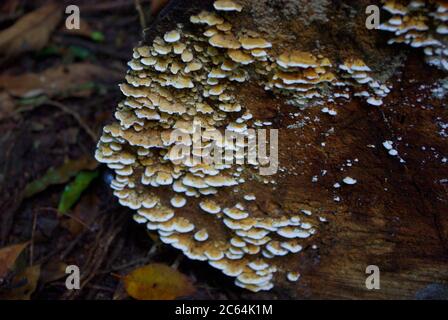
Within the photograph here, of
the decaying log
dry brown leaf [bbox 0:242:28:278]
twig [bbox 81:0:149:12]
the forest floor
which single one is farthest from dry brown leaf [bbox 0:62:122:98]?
the decaying log

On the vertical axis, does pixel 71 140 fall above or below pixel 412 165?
below

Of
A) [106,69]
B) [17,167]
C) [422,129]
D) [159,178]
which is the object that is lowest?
[17,167]

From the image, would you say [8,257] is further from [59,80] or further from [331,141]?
[331,141]

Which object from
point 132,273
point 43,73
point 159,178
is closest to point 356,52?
point 159,178

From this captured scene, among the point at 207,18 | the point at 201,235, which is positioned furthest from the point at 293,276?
the point at 207,18

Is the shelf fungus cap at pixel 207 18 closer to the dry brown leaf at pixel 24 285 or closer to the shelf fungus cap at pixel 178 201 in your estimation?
the shelf fungus cap at pixel 178 201

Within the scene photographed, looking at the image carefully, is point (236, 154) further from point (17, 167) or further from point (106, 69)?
point (106, 69)

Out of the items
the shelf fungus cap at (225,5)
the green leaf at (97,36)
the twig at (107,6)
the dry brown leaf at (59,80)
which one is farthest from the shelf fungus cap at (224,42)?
the twig at (107,6)

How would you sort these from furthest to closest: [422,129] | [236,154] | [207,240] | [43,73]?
[43,73], [207,240], [236,154], [422,129]
